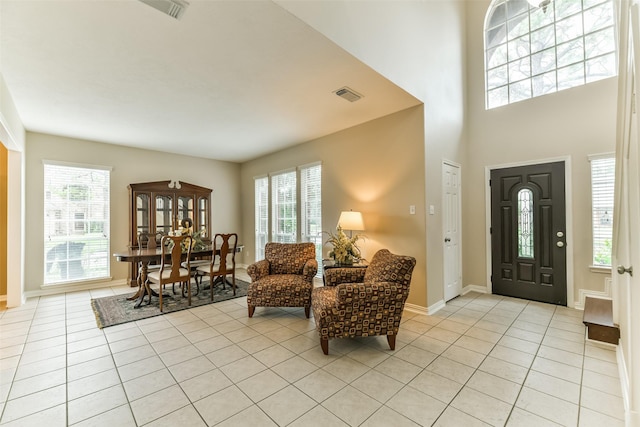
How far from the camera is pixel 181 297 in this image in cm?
429

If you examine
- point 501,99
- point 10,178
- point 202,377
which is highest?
point 501,99

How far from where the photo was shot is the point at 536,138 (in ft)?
13.1

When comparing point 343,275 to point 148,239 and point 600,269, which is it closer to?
point 600,269

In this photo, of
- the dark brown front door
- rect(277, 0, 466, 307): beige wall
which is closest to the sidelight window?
the dark brown front door

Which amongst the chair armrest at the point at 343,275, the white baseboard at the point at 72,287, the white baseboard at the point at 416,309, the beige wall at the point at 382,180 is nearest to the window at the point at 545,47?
the beige wall at the point at 382,180

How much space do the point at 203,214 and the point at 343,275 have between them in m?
4.20

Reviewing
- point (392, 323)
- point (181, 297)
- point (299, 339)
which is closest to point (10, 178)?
point (181, 297)

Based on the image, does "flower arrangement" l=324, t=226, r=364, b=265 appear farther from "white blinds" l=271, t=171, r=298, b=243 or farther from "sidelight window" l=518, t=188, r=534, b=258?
"sidelight window" l=518, t=188, r=534, b=258

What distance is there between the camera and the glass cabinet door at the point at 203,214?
6059 millimetres

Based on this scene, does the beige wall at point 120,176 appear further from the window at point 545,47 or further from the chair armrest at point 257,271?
the window at point 545,47

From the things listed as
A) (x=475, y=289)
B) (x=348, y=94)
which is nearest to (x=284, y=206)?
(x=348, y=94)

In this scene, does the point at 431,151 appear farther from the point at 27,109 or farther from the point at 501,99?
the point at 27,109

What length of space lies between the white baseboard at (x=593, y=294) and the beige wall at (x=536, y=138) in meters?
0.05

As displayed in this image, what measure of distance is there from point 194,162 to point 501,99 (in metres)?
6.15
